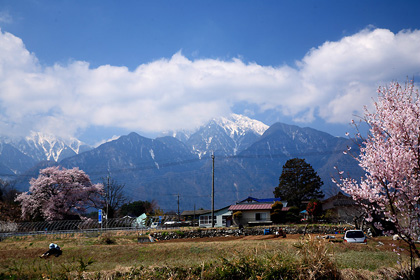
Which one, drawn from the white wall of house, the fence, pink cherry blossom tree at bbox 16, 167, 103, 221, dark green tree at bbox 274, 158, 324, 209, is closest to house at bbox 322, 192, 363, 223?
the white wall of house

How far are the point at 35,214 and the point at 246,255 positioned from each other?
4892 centimetres

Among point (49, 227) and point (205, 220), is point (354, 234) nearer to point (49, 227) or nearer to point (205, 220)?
point (49, 227)

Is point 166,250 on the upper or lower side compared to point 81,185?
lower

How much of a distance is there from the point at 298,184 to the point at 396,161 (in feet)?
226

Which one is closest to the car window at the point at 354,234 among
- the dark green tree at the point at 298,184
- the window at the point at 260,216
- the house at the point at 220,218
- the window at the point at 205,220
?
the window at the point at 260,216

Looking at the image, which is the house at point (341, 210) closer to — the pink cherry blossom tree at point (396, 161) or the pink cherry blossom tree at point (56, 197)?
the pink cherry blossom tree at point (56, 197)

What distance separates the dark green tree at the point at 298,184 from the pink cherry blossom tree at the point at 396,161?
6545 cm

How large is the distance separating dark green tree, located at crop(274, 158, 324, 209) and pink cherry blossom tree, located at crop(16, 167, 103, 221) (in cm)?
4005

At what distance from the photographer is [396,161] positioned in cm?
916

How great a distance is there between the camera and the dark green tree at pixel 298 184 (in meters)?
74.8

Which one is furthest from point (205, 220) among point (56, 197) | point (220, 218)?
point (56, 197)

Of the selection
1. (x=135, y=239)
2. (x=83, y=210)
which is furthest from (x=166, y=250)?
(x=83, y=210)

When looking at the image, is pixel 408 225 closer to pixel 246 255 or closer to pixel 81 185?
pixel 246 255

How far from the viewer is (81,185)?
53.3 meters
